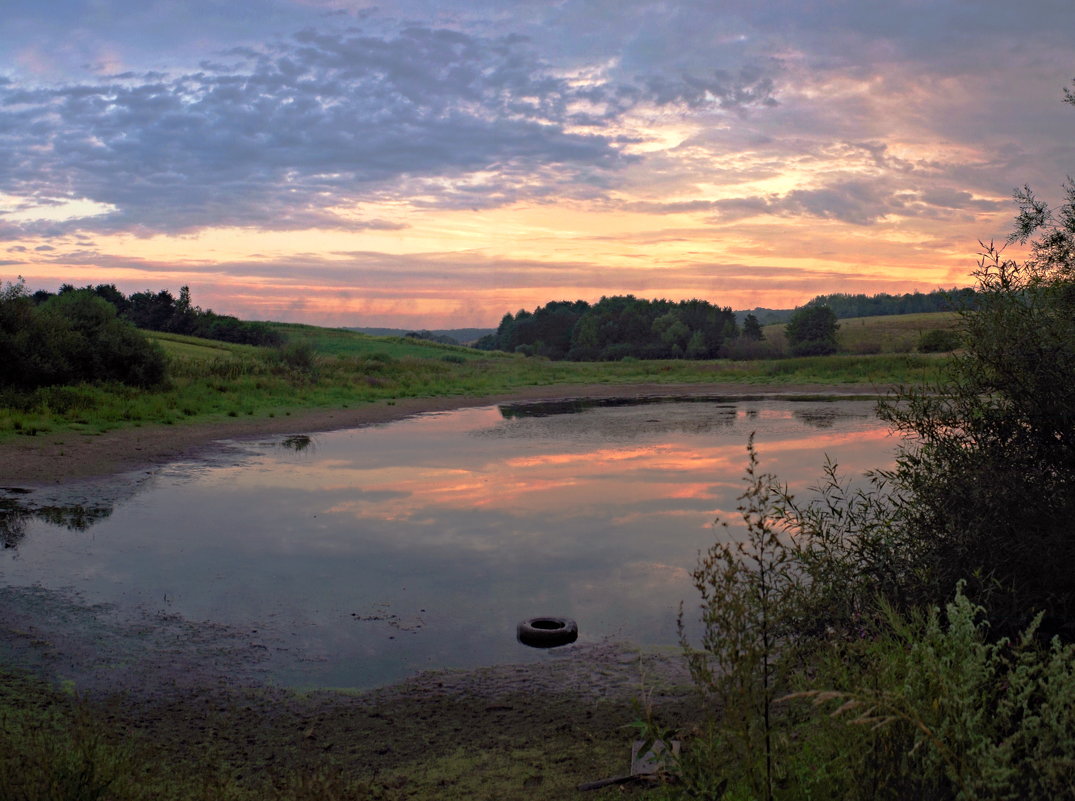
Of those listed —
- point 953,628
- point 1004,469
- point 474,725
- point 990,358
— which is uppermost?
point 990,358

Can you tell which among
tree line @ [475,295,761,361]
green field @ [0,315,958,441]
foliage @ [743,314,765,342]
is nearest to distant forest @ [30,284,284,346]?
green field @ [0,315,958,441]

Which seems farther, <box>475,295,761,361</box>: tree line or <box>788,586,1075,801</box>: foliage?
<box>475,295,761,361</box>: tree line

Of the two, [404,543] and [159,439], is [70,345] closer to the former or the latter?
[159,439]

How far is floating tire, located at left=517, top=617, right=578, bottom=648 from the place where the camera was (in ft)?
23.8

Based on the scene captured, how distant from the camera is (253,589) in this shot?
878 centimetres

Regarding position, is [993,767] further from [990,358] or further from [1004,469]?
[990,358]

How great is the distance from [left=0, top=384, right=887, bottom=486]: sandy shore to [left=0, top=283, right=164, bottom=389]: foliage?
4.60 meters

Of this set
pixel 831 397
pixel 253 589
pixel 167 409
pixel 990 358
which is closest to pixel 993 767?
pixel 990 358

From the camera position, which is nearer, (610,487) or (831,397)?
(610,487)

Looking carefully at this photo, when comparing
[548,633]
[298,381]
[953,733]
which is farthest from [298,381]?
[953,733]

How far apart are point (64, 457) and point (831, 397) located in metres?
28.9

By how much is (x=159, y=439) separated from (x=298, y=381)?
632 inches

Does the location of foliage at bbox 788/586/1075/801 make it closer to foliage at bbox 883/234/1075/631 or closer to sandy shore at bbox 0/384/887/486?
foliage at bbox 883/234/1075/631

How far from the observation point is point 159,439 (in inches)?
800
